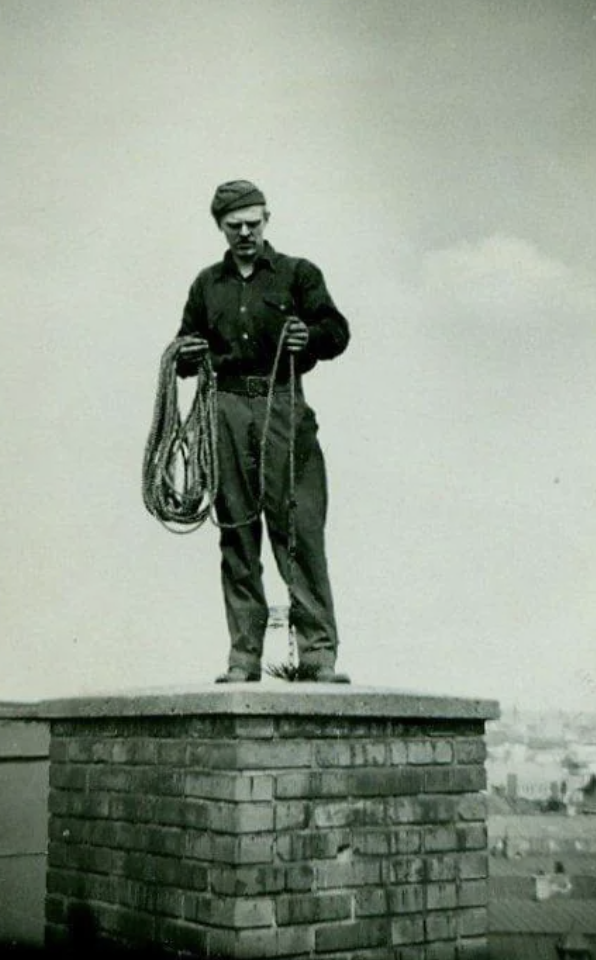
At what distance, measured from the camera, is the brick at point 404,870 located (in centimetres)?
446

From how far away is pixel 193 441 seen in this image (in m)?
5.12

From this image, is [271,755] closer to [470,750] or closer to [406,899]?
[406,899]

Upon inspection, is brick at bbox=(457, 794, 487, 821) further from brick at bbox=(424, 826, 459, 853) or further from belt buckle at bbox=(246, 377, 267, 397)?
belt buckle at bbox=(246, 377, 267, 397)

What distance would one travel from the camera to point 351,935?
4.29 m

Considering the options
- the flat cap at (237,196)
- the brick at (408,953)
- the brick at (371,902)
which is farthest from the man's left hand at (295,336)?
the brick at (408,953)

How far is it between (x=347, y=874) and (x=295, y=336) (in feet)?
7.33

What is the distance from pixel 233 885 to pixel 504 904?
6.56 meters

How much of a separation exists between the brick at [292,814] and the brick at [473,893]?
0.85 metres

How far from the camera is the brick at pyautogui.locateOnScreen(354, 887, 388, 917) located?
4.34m

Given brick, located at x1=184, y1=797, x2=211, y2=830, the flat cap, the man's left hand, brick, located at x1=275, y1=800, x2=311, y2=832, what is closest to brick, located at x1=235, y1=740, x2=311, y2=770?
brick, located at x1=275, y1=800, x2=311, y2=832

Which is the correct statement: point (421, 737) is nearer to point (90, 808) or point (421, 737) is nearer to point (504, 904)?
point (90, 808)

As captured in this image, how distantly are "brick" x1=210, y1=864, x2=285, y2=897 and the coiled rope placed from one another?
103cm

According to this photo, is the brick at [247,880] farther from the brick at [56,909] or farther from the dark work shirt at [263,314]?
the dark work shirt at [263,314]

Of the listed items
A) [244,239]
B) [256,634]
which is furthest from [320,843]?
[244,239]
